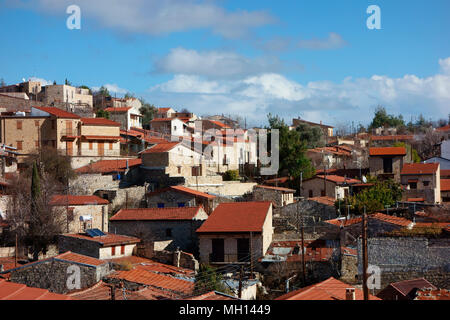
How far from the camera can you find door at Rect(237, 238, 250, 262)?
3053 cm

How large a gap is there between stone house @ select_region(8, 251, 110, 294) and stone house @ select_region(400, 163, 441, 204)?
986 inches

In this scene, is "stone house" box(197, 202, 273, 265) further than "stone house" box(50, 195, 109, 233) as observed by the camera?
No

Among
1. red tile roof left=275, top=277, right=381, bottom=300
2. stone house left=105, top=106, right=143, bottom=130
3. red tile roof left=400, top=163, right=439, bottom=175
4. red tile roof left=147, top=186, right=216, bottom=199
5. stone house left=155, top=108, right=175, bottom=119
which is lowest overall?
red tile roof left=275, top=277, right=381, bottom=300

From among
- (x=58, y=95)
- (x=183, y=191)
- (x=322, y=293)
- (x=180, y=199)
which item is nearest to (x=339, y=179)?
(x=183, y=191)

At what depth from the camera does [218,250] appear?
102ft

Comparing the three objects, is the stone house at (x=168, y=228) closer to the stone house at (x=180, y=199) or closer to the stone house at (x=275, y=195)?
the stone house at (x=180, y=199)

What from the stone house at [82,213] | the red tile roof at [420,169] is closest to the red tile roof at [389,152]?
the red tile roof at [420,169]

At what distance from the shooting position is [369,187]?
133 ft

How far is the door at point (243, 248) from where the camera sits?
100ft

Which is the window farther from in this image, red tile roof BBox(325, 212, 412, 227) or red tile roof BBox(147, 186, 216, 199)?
red tile roof BBox(147, 186, 216, 199)

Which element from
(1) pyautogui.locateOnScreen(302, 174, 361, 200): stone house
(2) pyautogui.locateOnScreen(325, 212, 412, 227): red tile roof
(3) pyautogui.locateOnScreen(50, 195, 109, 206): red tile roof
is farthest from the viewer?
(1) pyautogui.locateOnScreen(302, 174, 361, 200): stone house

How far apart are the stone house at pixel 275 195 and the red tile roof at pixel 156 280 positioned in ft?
50.8

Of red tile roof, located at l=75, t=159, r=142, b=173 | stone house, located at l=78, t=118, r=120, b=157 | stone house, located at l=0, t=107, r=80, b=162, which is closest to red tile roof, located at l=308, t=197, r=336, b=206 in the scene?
red tile roof, located at l=75, t=159, r=142, b=173
